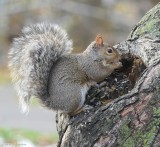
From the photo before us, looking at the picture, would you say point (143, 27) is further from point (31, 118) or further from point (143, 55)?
point (31, 118)

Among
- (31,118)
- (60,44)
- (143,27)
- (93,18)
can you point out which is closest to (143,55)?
(143,27)

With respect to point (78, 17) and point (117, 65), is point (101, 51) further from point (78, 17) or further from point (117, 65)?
Answer: point (78, 17)

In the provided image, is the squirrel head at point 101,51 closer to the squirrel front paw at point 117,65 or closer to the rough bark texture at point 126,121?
the squirrel front paw at point 117,65

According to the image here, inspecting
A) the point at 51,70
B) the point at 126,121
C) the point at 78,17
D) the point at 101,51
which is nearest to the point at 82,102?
the point at 51,70

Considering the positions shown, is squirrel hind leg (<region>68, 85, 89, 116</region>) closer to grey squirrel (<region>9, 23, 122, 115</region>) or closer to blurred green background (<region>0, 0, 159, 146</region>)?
grey squirrel (<region>9, 23, 122, 115</region>)

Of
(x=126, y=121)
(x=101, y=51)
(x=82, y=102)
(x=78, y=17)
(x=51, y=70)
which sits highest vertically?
(x=78, y=17)

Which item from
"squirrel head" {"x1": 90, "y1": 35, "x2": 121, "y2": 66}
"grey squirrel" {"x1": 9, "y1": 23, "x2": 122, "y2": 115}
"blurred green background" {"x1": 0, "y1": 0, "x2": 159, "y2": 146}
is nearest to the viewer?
"grey squirrel" {"x1": 9, "y1": 23, "x2": 122, "y2": 115}

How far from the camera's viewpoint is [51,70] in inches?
135

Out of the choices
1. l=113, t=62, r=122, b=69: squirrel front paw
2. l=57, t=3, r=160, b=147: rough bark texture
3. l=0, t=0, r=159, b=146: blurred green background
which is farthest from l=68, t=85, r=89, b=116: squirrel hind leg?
l=0, t=0, r=159, b=146: blurred green background

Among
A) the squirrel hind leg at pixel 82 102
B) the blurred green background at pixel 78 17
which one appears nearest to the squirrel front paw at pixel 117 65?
the squirrel hind leg at pixel 82 102

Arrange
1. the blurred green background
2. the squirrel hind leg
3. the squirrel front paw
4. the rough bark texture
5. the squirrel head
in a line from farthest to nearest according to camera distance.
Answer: the blurred green background → the squirrel head → the squirrel front paw → the squirrel hind leg → the rough bark texture

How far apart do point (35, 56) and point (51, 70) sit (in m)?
0.16

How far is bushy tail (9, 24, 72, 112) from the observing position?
3.32m

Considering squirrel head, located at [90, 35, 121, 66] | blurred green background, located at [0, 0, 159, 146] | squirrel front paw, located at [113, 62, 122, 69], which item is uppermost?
blurred green background, located at [0, 0, 159, 146]
